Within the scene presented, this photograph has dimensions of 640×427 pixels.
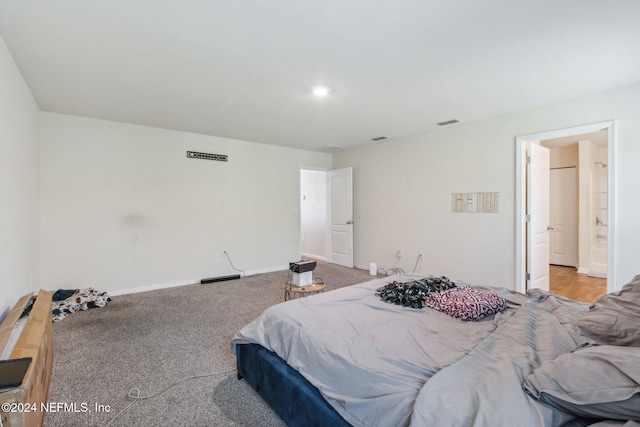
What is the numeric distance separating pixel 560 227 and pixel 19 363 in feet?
26.3

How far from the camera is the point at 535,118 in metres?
3.53

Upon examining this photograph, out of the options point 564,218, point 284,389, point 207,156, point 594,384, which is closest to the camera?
point 594,384

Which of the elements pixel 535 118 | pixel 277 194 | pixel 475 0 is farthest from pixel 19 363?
pixel 535 118

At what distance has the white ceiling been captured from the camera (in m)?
1.81

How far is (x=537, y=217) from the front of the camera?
3.80 metres

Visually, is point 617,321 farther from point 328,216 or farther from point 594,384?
point 328,216

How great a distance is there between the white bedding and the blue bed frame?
0.06m

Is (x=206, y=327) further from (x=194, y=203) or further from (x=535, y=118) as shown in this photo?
(x=535, y=118)

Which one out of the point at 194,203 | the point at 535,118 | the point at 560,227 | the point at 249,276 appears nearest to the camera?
the point at 535,118

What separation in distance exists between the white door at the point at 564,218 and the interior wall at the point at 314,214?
15.7ft

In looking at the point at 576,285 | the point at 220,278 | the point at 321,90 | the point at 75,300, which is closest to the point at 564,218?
the point at 576,285

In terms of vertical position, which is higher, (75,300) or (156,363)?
(75,300)

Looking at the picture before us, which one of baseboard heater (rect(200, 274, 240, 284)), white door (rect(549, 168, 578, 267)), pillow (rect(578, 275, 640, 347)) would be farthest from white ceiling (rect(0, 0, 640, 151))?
white door (rect(549, 168, 578, 267))

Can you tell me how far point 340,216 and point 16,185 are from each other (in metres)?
4.71
